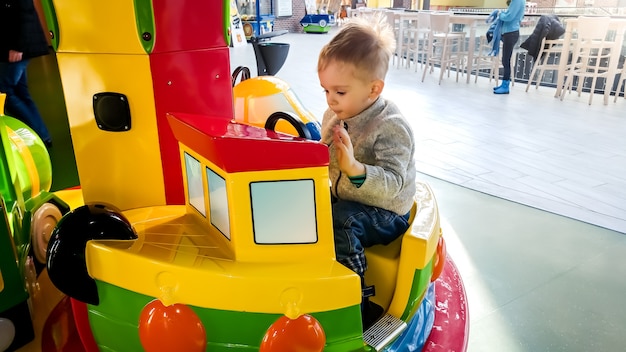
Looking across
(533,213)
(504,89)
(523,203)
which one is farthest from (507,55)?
(533,213)

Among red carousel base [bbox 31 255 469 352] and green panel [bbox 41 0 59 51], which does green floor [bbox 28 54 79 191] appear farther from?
green panel [bbox 41 0 59 51]

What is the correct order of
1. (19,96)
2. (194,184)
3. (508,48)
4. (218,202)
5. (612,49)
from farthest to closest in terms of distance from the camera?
1. (508,48)
2. (612,49)
3. (19,96)
4. (194,184)
5. (218,202)

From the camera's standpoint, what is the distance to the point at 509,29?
5430mm

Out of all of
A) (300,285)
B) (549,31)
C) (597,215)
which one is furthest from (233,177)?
(549,31)

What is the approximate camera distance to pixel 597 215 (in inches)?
90.8

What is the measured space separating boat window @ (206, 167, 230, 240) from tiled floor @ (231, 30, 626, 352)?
2.79 ft

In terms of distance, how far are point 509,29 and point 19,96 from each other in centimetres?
489

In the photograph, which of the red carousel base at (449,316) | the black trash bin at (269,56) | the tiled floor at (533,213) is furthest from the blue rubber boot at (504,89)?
the red carousel base at (449,316)

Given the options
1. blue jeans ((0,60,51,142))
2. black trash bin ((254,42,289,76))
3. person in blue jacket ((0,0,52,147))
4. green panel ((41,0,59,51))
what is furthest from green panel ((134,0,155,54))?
black trash bin ((254,42,289,76))

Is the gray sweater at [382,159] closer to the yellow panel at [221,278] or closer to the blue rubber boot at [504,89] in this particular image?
the yellow panel at [221,278]

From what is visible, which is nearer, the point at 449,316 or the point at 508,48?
the point at 449,316

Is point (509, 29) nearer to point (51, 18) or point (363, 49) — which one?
point (363, 49)

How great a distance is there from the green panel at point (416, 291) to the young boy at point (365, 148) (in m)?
0.09

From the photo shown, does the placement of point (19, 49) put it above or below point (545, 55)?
above
